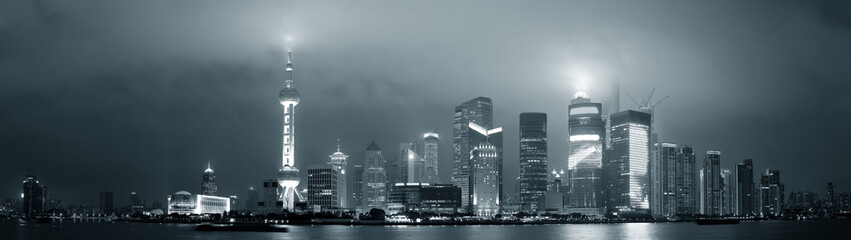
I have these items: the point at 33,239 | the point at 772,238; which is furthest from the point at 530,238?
the point at 33,239

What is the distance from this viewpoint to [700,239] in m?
177

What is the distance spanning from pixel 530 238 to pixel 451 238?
53.9ft

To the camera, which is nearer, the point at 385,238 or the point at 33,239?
the point at 33,239

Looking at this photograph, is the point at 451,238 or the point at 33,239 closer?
the point at 33,239

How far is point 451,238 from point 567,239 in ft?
77.1

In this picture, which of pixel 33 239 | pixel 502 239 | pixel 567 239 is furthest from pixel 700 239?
pixel 33 239

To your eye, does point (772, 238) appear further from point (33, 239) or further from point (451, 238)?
point (33, 239)

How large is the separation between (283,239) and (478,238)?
39.7m

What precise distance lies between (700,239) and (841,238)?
2865cm

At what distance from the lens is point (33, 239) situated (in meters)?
Answer: 168

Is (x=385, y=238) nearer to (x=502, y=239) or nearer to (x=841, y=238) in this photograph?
(x=502, y=239)

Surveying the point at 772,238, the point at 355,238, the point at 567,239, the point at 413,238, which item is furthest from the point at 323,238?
the point at 772,238

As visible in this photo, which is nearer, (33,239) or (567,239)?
(33,239)

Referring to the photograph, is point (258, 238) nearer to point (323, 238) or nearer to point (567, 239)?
point (323, 238)
